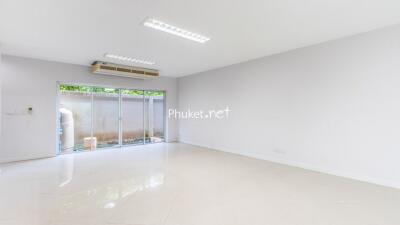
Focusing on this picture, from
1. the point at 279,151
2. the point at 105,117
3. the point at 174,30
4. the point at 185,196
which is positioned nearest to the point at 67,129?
the point at 105,117

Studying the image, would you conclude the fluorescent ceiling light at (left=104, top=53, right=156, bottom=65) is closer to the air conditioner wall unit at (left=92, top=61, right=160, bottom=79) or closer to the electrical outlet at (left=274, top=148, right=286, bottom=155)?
the air conditioner wall unit at (left=92, top=61, right=160, bottom=79)

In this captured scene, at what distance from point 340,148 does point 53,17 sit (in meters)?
5.45

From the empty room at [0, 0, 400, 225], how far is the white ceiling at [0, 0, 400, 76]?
0.08 ft

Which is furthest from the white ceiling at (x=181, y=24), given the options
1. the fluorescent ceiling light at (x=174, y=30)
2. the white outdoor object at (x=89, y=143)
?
the white outdoor object at (x=89, y=143)

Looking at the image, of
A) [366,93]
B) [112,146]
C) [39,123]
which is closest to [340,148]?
[366,93]

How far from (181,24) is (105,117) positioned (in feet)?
15.7

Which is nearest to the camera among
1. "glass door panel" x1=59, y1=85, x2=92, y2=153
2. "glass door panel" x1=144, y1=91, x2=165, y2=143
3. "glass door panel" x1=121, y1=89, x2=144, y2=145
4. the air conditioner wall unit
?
the air conditioner wall unit

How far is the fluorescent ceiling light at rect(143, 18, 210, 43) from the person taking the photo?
3.12 m

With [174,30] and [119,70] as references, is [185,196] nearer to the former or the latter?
[174,30]

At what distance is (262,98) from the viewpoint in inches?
202

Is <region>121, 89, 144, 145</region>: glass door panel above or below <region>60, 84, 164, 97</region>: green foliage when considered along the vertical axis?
below

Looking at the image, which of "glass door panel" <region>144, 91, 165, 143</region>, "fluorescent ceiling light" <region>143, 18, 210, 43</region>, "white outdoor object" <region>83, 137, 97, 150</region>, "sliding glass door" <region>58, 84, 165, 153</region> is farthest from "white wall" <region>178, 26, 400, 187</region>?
"white outdoor object" <region>83, 137, 97, 150</region>

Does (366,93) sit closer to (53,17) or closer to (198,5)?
(198,5)

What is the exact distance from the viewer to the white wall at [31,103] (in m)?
4.79
